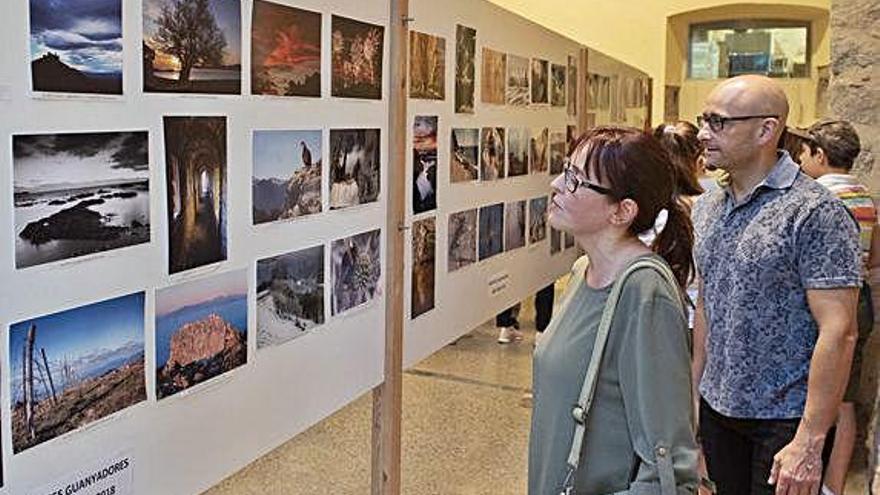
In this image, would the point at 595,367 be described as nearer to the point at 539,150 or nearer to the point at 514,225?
the point at 514,225

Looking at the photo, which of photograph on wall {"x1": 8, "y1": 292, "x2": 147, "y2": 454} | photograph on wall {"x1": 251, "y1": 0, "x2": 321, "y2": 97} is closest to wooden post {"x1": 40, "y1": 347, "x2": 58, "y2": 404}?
photograph on wall {"x1": 8, "y1": 292, "x2": 147, "y2": 454}

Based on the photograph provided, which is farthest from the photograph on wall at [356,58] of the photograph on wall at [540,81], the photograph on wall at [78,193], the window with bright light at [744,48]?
the window with bright light at [744,48]

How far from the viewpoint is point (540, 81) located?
4457 mm

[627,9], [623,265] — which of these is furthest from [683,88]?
[623,265]

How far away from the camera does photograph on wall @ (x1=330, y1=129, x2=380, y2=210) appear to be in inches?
98.6

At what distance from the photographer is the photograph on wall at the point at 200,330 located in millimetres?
1862

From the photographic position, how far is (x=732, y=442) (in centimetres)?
243

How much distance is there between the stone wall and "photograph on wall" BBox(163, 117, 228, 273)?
9.09 feet

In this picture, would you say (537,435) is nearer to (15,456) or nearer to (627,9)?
(15,456)

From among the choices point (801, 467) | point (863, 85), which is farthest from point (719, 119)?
point (863, 85)

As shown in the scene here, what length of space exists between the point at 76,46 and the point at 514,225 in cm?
284

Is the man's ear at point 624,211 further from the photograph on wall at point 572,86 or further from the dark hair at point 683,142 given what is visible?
the photograph on wall at point 572,86

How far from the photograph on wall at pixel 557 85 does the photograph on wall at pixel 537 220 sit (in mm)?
481

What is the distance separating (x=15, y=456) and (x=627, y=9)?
1079 centimetres
